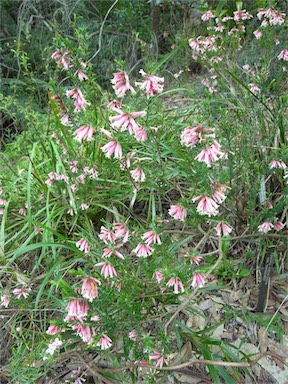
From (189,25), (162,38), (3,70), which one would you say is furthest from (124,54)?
(3,70)

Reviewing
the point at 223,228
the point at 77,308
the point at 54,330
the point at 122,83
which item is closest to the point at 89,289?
the point at 77,308

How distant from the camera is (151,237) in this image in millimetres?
1390

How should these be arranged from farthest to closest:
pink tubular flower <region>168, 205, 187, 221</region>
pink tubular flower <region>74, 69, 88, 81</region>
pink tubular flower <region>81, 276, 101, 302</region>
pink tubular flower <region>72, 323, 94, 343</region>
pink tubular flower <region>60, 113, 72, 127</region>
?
pink tubular flower <region>60, 113, 72, 127</region>
pink tubular flower <region>74, 69, 88, 81</region>
pink tubular flower <region>168, 205, 187, 221</region>
pink tubular flower <region>72, 323, 94, 343</region>
pink tubular flower <region>81, 276, 101, 302</region>

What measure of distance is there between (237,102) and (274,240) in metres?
0.88

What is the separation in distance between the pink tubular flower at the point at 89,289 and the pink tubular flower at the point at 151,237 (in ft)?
0.76

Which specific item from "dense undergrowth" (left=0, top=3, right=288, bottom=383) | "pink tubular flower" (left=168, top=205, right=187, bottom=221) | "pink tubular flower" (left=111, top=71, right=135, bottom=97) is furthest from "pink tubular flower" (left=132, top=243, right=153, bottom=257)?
"pink tubular flower" (left=111, top=71, right=135, bottom=97)

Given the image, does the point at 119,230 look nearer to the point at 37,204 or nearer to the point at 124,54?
the point at 37,204

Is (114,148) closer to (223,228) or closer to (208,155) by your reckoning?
(208,155)

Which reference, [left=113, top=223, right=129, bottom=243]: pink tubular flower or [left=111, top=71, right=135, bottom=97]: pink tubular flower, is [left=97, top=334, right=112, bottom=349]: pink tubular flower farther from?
[left=111, top=71, right=135, bottom=97]: pink tubular flower

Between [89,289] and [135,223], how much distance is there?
934mm

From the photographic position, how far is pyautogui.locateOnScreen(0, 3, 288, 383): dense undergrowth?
1368 millimetres

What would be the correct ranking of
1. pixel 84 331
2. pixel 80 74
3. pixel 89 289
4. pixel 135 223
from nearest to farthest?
pixel 89 289 → pixel 84 331 → pixel 80 74 → pixel 135 223

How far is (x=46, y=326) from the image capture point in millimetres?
1884

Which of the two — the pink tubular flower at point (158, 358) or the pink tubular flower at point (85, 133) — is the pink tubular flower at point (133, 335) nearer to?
the pink tubular flower at point (158, 358)
